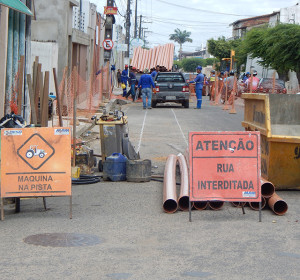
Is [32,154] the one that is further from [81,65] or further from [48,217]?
[81,65]

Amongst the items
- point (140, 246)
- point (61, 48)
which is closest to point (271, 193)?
point (140, 246)

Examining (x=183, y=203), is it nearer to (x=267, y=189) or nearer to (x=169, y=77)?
(x=267, y=189)

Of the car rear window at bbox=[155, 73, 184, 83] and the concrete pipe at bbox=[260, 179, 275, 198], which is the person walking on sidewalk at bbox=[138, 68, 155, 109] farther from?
the concrete pipe at bbox=[260, 179, 275, 198]

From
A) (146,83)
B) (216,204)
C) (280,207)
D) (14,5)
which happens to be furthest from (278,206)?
(146,83)

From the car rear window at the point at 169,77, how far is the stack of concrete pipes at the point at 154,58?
12.6m

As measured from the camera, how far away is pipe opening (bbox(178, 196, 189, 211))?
8.79 m

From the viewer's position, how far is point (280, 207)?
8.70 m

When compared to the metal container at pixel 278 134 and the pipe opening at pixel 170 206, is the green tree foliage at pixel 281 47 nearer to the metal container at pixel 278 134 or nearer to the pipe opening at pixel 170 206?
the metal container at pixel 278 134

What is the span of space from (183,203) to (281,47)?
32.1 metres

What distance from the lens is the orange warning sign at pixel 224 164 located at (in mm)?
8352


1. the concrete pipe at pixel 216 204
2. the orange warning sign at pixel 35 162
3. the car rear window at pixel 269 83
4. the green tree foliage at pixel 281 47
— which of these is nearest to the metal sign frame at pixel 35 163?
the orange warning sign at pixel 35 162

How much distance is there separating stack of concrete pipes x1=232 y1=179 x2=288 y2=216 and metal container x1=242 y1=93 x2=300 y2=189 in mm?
1439

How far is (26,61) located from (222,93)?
23055 mm

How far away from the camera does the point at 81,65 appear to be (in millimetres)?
37188
